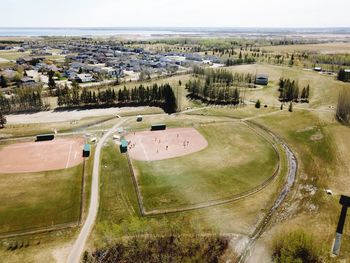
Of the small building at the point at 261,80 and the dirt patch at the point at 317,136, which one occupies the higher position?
the small building at the point at 261,80

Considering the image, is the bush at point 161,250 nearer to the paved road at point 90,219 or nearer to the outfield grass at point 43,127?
the paved road at point 90,219

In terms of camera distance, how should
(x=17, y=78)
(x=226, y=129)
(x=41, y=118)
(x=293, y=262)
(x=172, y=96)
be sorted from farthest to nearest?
(x=17, y=78), (x=172, y=96), (x=41, y=118), (x=226, y=129), (x=293, y=262)

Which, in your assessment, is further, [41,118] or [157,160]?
[41,118]

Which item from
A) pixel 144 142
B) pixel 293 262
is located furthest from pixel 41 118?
pixel 293 262

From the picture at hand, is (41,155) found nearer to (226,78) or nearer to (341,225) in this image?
(341,225)

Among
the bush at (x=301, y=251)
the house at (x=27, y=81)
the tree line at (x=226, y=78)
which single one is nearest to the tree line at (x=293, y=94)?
the tree line at (x=226, y=78)

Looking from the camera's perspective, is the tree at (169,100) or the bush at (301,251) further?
the tree at (169,100)

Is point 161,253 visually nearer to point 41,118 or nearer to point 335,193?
point 335,193

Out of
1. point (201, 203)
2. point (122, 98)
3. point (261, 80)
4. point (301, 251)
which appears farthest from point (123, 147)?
point (261, 80)
